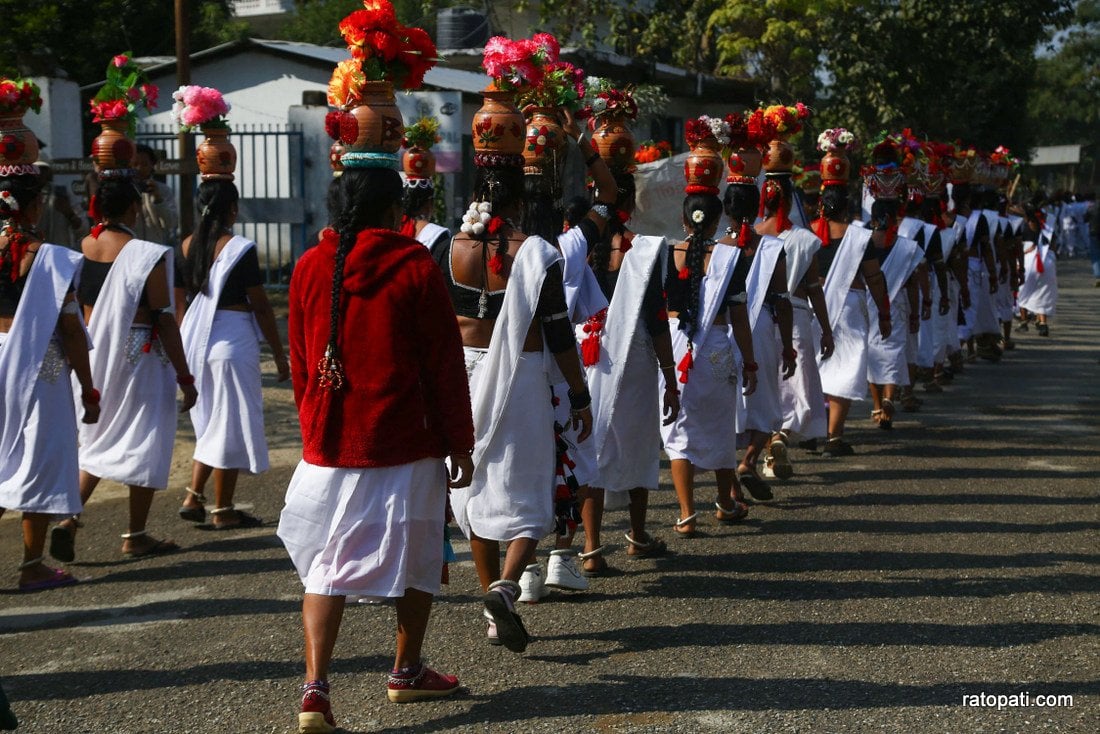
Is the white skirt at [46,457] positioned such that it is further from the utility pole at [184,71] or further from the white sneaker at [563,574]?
the utility pole at [184,71]

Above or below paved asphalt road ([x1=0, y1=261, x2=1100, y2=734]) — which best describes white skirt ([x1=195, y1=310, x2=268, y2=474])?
above

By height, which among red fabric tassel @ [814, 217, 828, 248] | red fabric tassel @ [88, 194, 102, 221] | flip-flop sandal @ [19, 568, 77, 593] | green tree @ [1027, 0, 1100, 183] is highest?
green tree @ [1027, 0, 1100, 183]

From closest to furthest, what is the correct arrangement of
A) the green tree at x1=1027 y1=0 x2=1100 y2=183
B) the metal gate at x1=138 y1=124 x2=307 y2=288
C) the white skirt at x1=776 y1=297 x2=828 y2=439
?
the white skirt at x1=776 y1=297 x2=828 y2=439 < the metal gate at x1=138 y1=124 x2=307 y2=288 < the green tree at x1=1027 y1=0 x2=1100 y2=183

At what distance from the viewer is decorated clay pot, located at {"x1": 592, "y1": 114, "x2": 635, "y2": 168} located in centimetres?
692

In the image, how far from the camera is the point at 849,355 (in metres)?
10.8

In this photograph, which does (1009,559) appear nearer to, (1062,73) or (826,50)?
(826,50)

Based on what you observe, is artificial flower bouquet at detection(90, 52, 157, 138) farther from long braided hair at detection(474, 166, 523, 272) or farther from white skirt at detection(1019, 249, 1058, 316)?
white skirt at detection(1019, 249, 1058, 316)

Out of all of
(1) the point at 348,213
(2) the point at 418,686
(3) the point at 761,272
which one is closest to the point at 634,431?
(3) the point at 761,272

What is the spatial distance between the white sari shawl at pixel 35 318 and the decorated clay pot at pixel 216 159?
52.5 inches

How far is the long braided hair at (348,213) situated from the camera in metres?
4.60

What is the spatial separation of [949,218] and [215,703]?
440 inches

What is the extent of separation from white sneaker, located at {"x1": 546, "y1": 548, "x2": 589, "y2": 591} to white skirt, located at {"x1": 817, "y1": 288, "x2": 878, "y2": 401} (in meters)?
4.55

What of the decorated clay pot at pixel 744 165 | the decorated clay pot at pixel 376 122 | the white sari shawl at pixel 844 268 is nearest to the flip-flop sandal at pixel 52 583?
the decorated clay pot at pixel 376 122

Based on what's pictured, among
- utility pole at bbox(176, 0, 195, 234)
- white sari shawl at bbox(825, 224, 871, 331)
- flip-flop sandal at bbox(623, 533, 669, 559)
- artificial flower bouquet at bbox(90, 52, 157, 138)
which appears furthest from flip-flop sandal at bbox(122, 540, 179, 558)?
utility pole at bbox(176, 0, 195, 234)
